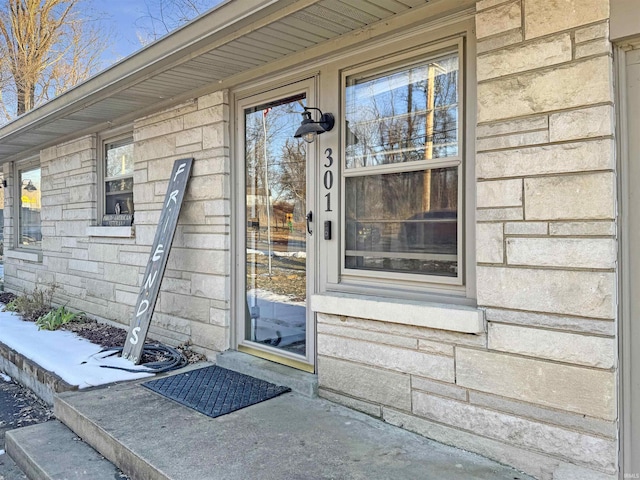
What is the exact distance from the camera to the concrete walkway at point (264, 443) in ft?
6.89

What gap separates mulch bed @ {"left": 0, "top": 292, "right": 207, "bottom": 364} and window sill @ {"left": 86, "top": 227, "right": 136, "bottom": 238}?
38.2 inches

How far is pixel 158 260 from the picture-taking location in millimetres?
3941

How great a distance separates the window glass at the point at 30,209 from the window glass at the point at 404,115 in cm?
611

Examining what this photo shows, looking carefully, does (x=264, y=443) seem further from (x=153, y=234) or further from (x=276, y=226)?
(x=153, y=234)

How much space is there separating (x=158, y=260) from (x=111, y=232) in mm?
1365

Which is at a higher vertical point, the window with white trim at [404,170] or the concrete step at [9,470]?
the window with white trim at [404,170]

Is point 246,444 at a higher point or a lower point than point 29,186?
lower

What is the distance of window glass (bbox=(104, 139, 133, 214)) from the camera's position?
16.6ft

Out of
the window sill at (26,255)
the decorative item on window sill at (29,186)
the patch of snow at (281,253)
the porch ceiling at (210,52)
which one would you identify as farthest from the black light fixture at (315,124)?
the decorative item on window sill at (29,186)

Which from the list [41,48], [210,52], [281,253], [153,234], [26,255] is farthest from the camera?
[41,48]

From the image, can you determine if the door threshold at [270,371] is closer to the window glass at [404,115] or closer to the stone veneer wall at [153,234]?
the stone veneer wall at [153,234]

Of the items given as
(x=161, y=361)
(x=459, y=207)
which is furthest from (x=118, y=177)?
(x=459, y=207)

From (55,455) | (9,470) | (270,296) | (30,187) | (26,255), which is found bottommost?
(9,470)

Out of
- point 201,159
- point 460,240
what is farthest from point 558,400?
point 201,159
